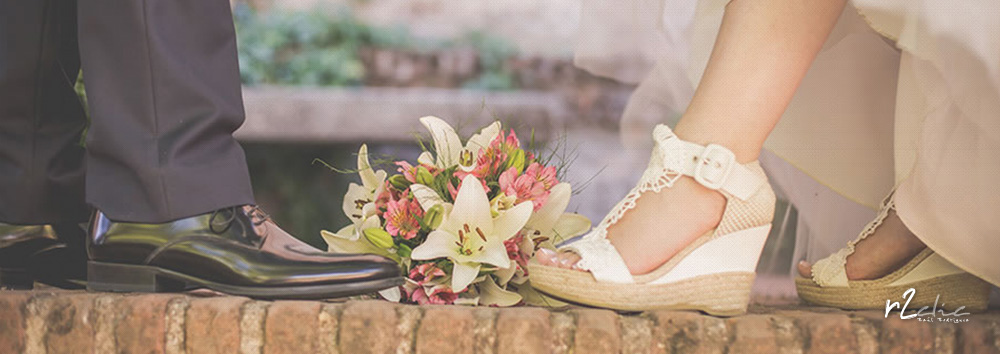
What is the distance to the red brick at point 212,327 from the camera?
784 mm

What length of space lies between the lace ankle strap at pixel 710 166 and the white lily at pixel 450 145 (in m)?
0.23

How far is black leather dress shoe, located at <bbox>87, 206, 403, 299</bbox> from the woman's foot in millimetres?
593

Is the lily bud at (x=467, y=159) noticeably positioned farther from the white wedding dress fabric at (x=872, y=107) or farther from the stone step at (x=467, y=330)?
the white wedding dress fabric at (x=872, y=107)

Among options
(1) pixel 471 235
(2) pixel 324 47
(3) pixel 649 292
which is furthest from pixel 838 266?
(2) pixel 324 47

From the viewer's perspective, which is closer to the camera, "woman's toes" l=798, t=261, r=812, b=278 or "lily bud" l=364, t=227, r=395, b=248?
"lily bud" l=364, t=227, r=395, b=248

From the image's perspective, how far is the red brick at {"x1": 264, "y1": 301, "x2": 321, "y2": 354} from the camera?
0.77 metres

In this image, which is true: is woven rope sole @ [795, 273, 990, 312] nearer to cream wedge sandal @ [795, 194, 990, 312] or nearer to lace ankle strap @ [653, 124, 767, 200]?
cream wedge sandal @ [795, 194, 990, 312]

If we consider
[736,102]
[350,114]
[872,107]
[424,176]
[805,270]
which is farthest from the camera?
[350,114]

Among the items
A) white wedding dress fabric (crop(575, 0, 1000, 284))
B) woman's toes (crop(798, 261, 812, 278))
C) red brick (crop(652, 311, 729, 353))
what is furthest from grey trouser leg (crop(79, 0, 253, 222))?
woman's toes (crop(798, 261, 812, 278))

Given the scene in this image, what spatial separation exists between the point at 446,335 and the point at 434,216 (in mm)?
186

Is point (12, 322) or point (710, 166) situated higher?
point (710, 166)

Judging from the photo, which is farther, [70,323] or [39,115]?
[39,115]

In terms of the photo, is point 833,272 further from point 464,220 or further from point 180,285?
point 180,285

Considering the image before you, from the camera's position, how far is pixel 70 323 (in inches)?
32.3
